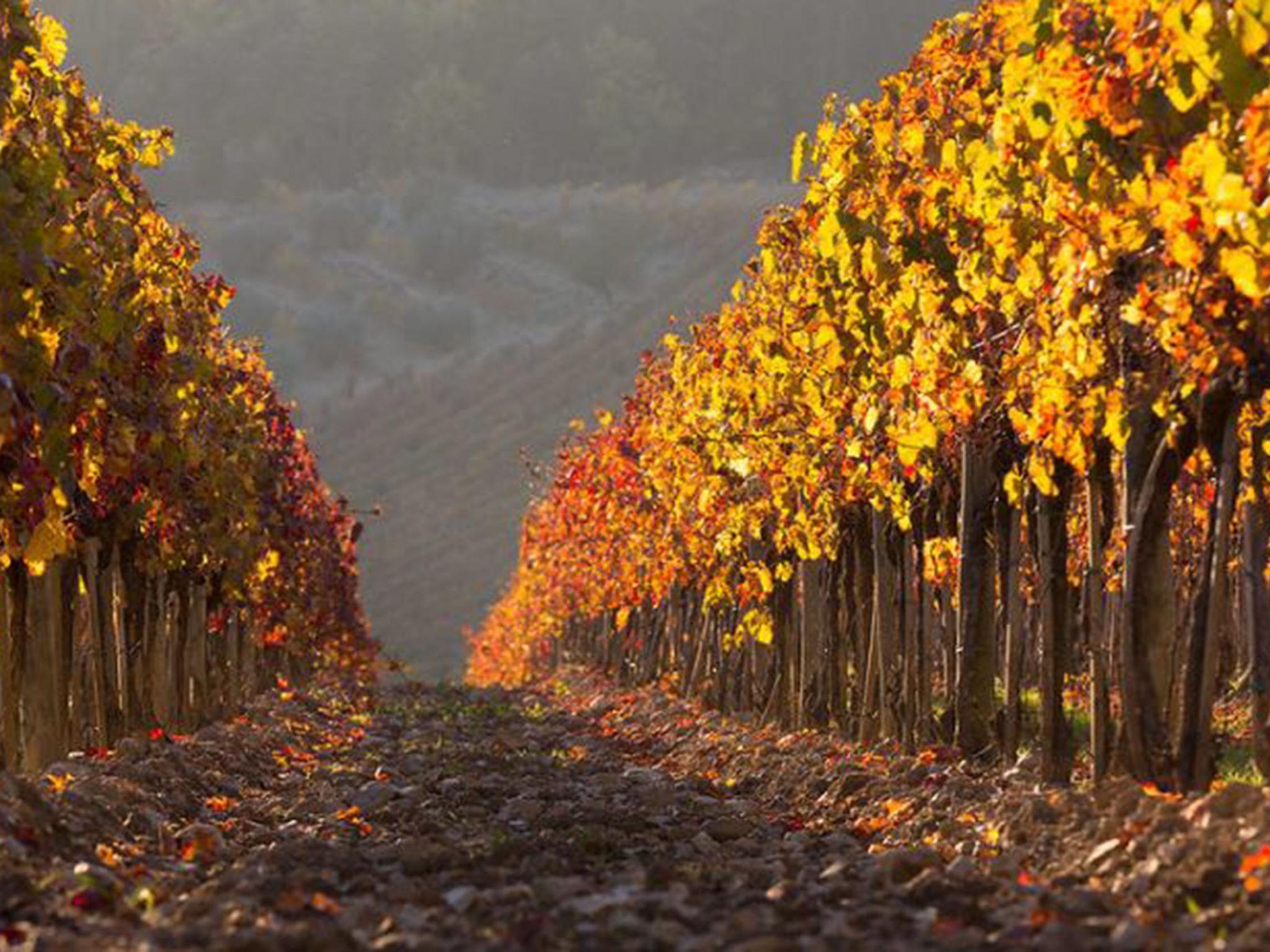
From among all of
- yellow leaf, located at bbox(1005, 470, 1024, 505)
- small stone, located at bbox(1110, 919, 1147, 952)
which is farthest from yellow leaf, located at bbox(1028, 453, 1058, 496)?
small stone, located at bbox(1110, 919, 1147, 952)

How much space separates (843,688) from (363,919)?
1296cm

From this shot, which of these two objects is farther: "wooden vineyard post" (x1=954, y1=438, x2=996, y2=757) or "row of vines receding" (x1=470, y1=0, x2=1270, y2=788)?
"wooden vineyard post" (x1=954, y1=438, x2=996, y2=757)

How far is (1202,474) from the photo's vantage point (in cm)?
1855

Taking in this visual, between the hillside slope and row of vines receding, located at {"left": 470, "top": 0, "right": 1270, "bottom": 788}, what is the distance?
116165mm

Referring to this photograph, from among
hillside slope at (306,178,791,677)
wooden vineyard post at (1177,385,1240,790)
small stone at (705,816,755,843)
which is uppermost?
hillside slope at (306,178,791,677)

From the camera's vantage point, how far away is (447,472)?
579ft

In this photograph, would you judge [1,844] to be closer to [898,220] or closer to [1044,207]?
[1044,207]

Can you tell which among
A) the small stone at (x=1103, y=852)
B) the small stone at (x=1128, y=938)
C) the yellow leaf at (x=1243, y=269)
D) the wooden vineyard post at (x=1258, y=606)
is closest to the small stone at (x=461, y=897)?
the small stone at (x=1128, y=938)

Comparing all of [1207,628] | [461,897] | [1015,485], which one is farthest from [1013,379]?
[461,897]

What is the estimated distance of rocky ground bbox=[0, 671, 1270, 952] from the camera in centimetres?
791

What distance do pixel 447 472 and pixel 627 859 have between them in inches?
6548

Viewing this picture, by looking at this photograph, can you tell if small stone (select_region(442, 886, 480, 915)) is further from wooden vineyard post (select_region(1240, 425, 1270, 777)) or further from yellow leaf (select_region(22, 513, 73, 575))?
wooden vineyard post (select_region(1240, 425, 1270, 777))

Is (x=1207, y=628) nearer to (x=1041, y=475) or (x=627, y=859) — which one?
(x=1041, y=475)

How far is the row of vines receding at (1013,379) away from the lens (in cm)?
1032
